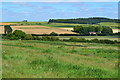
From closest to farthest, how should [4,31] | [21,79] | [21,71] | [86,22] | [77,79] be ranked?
[21,79] < [77,79] < [21,71] < [4,31] < [86,22]

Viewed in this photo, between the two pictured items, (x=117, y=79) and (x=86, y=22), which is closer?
(x=117, y=79)

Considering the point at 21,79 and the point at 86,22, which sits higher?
the point at 86,22

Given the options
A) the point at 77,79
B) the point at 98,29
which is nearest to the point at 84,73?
the point at 77,79

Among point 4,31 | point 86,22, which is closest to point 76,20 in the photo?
Result: point 86,22

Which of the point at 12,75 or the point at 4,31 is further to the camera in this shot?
the point at 4,31

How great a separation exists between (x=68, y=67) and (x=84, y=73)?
1398 mm

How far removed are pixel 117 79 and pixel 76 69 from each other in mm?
2248

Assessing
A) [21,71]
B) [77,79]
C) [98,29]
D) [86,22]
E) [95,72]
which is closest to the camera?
[77,79]

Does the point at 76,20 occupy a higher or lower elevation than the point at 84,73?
higher

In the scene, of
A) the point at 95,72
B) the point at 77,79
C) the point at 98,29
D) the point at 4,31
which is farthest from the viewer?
the point at 98,29

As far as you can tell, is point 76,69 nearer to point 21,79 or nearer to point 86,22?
point 21,79

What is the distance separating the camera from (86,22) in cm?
14388

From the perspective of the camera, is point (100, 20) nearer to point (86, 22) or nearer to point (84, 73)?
point (86, 22)

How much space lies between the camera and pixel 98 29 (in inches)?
4141
